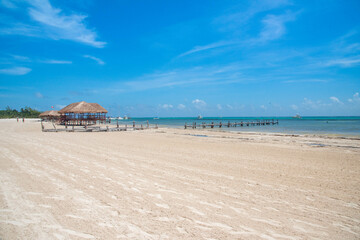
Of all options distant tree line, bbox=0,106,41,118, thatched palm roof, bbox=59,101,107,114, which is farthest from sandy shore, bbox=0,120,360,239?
distant tree line, bbox=0,106,41,118

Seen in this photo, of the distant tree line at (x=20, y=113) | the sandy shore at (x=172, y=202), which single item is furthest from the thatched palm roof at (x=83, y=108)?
the distant tree line at (x=20, y=113)

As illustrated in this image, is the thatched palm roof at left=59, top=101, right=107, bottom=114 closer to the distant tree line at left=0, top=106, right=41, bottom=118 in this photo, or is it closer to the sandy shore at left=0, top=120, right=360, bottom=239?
the sandy shore at left=0, top=120, right=360, bottom=239

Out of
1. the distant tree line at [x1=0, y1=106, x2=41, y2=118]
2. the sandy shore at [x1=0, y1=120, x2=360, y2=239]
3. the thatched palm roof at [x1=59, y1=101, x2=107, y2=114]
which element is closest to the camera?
the sandy shore at [x1=0, y1=120, x2=360, y2=239]

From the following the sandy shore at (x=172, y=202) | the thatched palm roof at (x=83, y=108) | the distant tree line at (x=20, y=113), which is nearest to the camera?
Result: the sandy shore at (x=172, y=202)

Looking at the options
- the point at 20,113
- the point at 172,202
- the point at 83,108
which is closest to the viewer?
the point at 172,202

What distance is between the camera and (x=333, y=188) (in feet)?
16.8

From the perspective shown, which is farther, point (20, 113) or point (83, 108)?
point (20, 113)

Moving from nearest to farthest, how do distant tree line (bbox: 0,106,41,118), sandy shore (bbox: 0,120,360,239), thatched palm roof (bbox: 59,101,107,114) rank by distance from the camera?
1. sandy shore (bbox: 0,120,360,239)
2. thatched palm roof (bbox: 59,101,107,114)
3. distant tree line (bbox: 0,106,41,118)

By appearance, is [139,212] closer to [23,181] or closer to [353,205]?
[23,181]

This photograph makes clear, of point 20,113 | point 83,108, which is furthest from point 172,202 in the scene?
point 20,113

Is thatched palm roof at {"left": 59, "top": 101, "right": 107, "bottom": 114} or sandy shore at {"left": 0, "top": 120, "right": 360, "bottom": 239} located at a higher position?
thatched palm roof at {"left": 59, "top": 101, "right": 107, "bottom": 114}

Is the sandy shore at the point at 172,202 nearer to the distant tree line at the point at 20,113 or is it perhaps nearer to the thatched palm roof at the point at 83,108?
the thatched palm roof at the point at 83,108

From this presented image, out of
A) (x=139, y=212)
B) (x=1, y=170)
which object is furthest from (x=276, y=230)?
(x=1, y=170)

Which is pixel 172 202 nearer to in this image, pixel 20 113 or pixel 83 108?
pixel 83 108
